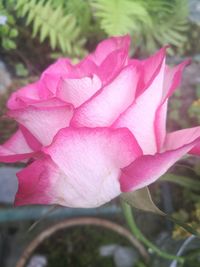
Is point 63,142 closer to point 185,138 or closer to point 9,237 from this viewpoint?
point 185,138

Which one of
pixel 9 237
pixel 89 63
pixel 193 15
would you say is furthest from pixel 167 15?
pixel 89 63

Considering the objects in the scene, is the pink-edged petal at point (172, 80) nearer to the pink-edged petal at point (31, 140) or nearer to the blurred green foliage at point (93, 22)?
the pink-edged petal at point (31, 140)

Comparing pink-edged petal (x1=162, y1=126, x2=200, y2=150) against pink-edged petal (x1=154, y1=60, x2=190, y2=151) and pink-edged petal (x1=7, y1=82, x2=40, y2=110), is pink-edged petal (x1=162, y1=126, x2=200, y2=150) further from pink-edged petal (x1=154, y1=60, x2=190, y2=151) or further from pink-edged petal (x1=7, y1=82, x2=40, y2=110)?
pink-edged petal (x1=7, y1=82, x2=40, y2=110)

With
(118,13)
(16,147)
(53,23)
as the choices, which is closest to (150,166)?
(16,147)

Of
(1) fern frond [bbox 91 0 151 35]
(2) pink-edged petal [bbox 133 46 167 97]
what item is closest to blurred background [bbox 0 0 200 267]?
(1) fern frond [bbox 91 0 151 35]

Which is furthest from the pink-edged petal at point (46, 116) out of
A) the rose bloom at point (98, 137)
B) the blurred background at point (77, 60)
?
the blurred background at point (77, 60)

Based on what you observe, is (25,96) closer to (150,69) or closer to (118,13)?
(150,69)
